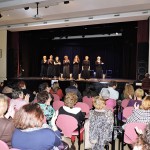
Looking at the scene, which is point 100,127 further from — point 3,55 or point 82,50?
point 82,50

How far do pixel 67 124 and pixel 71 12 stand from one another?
23.0 feet

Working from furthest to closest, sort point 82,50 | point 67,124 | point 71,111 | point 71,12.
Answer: point 82,50 → point 71,12 → point 71,111 → point 67,124

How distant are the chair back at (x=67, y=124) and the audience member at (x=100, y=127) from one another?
0.89 ft

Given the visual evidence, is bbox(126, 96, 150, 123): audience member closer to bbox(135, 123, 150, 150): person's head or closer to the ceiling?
bbox(135, 123, 150, 150): person's head

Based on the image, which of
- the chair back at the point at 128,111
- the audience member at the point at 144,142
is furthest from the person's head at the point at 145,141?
the chair back at the point at 128,111

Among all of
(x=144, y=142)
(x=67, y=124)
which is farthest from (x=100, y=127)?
(x=144, y=142)

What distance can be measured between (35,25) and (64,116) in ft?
29.3

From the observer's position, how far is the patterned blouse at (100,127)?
10.7 ft

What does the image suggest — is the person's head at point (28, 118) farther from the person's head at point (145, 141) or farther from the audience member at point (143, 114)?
the audience member at point (143, 114)

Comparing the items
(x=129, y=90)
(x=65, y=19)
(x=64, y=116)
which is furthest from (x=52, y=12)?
(x=64, y=116)

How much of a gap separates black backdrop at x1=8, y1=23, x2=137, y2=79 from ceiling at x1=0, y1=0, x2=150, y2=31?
8.09 ft

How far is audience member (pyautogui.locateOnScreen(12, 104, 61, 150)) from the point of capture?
1998 millimetres

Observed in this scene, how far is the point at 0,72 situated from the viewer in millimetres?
13203

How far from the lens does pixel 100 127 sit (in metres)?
3.27
